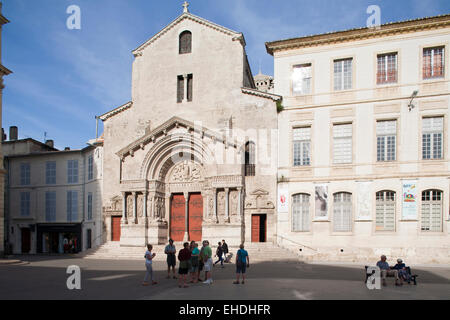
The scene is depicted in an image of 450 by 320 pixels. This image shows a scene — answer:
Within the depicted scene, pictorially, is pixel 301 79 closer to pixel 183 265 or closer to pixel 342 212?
pixel 342 212

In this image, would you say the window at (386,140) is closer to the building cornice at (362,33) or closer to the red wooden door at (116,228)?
the building cornice at (362,33)

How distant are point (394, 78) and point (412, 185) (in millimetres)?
6173

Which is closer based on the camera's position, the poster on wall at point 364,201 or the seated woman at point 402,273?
the seated woman at point 402,273

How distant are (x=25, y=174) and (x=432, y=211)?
32.0 meters

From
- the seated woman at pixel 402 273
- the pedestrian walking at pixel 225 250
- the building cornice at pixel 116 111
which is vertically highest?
the building cornice at pixel 116 111

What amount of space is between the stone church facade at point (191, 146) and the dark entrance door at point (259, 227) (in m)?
0.06

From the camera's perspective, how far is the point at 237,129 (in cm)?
2572

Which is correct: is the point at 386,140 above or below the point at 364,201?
above

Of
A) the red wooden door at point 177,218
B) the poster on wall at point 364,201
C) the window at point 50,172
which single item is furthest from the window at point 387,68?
the window at point 50,172

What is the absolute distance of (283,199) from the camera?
24.0 metres

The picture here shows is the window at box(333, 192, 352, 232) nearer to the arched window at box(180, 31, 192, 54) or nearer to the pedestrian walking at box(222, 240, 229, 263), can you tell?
the pedestrian walking at box(222, 240, 229, 263)

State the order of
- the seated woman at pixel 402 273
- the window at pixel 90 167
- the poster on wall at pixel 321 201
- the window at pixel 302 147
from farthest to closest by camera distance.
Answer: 1. the window at pixel 90 167
2. the window at pixel 302 147
3. the poster on wall at pixel 321 201
4. the seated woman at pixel 402 273

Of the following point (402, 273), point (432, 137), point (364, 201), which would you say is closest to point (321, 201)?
point (364, 201)

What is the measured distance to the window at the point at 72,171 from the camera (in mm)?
32906
